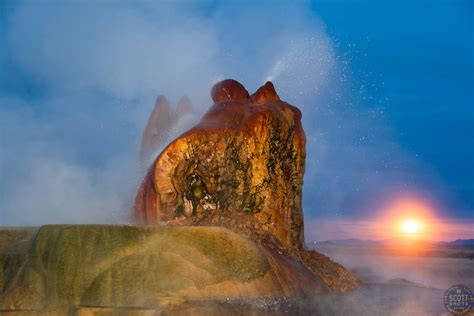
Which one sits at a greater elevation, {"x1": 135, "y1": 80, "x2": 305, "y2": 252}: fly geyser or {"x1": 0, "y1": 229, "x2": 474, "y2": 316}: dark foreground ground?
{"x1": 135, "y1": 80, "x2": 305, "y2": 252}: fly geyser

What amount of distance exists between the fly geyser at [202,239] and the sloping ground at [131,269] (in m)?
0.02

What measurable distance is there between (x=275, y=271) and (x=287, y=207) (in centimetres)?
368

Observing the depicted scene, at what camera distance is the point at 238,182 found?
40.8ft

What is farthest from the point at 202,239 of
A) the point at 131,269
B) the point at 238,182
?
the point at 238,182

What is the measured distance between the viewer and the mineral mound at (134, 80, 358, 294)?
39.4 feet

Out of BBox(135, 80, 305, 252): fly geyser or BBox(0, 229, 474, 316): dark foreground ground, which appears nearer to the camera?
BBox(0, 229, 474, 316): dark foreground ground

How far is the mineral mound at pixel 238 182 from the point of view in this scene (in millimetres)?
12016

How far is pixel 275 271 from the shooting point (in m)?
9.84

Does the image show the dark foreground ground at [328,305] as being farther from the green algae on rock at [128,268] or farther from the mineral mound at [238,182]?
the mineral mound at [238,182]

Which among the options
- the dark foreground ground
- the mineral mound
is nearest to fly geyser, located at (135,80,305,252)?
the mineral mound

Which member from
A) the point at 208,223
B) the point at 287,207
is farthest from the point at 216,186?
the point at 287,207

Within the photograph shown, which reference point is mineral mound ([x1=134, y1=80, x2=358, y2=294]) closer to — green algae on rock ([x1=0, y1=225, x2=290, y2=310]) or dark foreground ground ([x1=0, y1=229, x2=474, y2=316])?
dark foreground ground ([x1=0, y1=229, x2=474, y2=316])

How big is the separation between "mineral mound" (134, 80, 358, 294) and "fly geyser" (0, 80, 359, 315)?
23 mm

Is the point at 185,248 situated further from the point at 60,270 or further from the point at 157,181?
the point at 157,181
